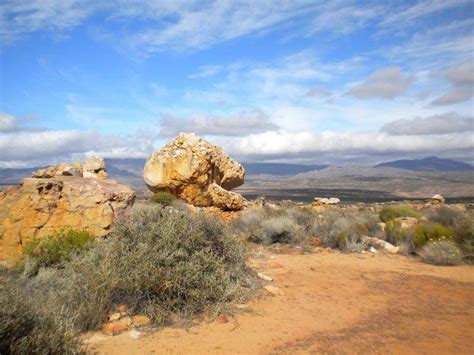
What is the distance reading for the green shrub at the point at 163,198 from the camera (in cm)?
1378

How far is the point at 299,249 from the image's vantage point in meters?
11.4

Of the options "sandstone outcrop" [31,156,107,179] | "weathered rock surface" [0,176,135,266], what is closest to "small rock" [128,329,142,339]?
"weathered rock surface" [0,176,135,266]

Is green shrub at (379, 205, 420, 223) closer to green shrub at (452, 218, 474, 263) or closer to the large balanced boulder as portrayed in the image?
green shrub at (452, 218, 474, 263)

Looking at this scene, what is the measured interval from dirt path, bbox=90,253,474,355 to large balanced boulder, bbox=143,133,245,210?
689 centimetres

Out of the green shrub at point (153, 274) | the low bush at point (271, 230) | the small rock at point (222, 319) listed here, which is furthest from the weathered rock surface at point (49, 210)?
the low bush at point (271, 230)

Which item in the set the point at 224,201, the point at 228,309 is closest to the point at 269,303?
the point at 228,309

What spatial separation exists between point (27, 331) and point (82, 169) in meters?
10.9

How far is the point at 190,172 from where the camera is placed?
14453mm

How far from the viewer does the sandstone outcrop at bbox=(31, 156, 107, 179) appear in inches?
482

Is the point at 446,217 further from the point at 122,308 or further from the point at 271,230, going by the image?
the point at 122,308

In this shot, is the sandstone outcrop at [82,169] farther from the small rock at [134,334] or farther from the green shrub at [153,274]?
the small rock at [134,334]

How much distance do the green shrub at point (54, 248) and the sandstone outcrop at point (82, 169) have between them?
516 centimetres

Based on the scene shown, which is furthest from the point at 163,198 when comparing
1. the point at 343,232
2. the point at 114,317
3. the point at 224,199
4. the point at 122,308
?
the point at 114,317

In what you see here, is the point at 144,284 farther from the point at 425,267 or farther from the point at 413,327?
the point at 425,267
